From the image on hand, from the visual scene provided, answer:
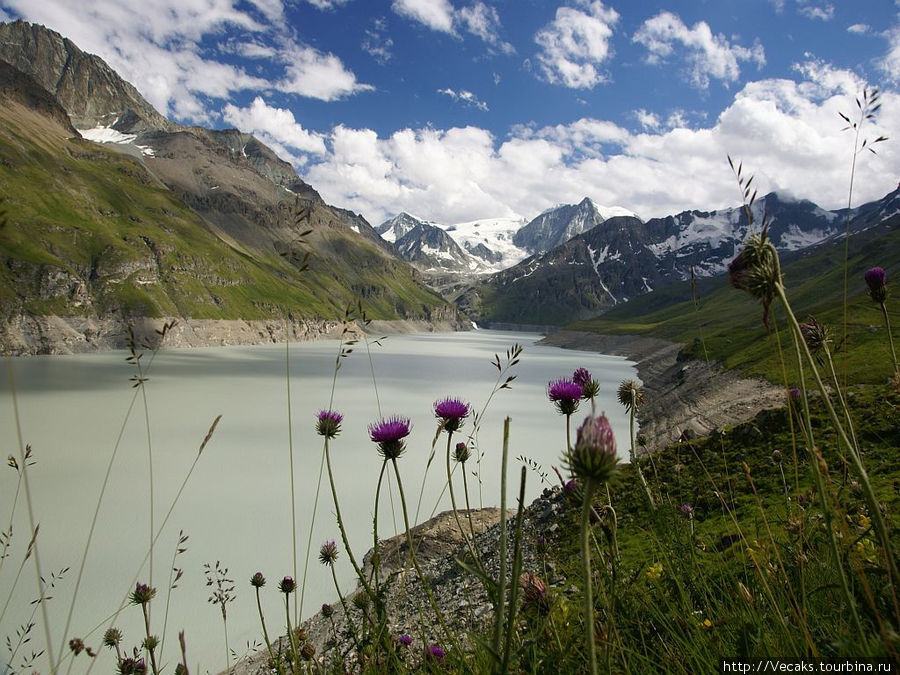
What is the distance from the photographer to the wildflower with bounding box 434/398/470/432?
307cm

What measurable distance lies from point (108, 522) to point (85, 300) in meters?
116

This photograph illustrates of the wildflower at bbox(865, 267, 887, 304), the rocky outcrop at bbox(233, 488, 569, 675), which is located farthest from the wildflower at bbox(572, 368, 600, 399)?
the rocky outcrop at bbox(233, 488, 569, 675)

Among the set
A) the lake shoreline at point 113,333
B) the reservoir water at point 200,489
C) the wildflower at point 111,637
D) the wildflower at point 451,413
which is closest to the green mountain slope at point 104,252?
the lake shoreline at point 113,333

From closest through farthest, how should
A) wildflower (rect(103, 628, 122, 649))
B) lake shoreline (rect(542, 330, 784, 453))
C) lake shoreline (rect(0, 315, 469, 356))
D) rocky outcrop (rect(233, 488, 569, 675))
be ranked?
wildflower (rect(103, 628, 122, 649)), rocky outcrop (rect(233, 488, 569, 675)), lake shoreline (rect(542, 330, 784, 453)), lake shoreline (rect(0, 315, 469, 356))

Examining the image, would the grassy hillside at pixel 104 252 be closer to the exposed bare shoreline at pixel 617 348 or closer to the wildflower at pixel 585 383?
the exposed bare shoreline at pixel 617 348

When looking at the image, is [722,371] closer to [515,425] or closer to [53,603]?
[515,425]

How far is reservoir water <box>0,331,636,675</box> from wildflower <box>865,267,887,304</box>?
2.58 m

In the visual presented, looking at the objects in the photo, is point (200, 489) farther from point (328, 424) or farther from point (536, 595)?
point (536, 595)

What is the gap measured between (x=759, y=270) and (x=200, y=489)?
27647 mm

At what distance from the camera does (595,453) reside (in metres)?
1.53

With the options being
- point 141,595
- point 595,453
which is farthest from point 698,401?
point 595,453

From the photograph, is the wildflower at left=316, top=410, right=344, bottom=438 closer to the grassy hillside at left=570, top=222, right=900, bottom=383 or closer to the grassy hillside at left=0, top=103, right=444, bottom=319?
the grassy hillside at left=570, top=222, right=900, bottom=383

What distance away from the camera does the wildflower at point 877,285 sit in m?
3.25

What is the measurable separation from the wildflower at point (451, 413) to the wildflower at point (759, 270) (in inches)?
65.9
